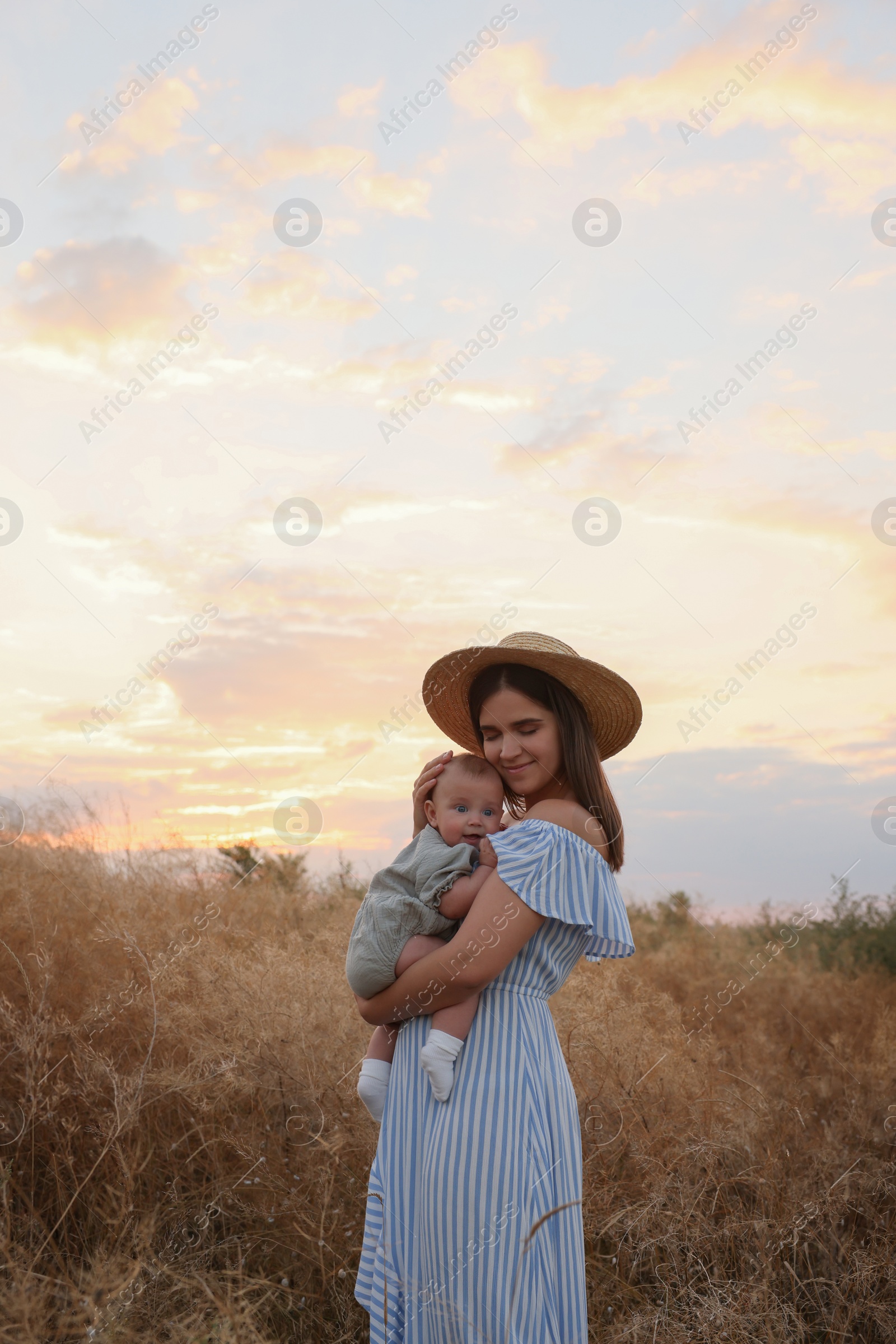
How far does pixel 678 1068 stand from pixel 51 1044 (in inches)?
114

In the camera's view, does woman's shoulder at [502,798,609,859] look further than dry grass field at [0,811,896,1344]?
No

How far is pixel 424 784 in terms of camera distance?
96.0 inches

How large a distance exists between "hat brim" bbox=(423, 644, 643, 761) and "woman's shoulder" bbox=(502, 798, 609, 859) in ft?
1.09

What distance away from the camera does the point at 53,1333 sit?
2.47 metres

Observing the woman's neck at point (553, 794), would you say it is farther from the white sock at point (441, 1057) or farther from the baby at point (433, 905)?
the white sock at point (441, 1057)

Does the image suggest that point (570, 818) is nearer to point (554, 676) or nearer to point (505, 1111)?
point (554, 676)

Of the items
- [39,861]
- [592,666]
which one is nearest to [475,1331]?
[592,666]

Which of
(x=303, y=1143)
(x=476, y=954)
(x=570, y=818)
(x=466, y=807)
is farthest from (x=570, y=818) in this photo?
(x=303, y=1143)

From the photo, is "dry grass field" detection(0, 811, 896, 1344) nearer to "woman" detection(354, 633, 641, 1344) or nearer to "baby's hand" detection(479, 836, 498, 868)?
"woman" detection(354, 633, 641, 1344)

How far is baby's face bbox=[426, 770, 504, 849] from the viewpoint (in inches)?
93.0

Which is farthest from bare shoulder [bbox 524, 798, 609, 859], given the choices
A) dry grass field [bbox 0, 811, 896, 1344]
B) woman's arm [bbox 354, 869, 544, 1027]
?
dry grass field [bbox 0, 811, 896, 1344]

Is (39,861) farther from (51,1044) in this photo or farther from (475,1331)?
(475,1331)

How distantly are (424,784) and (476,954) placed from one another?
56 centimetres

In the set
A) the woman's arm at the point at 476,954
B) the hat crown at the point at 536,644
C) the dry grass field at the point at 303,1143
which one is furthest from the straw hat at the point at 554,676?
the dry grass field at the point at 303,1143
